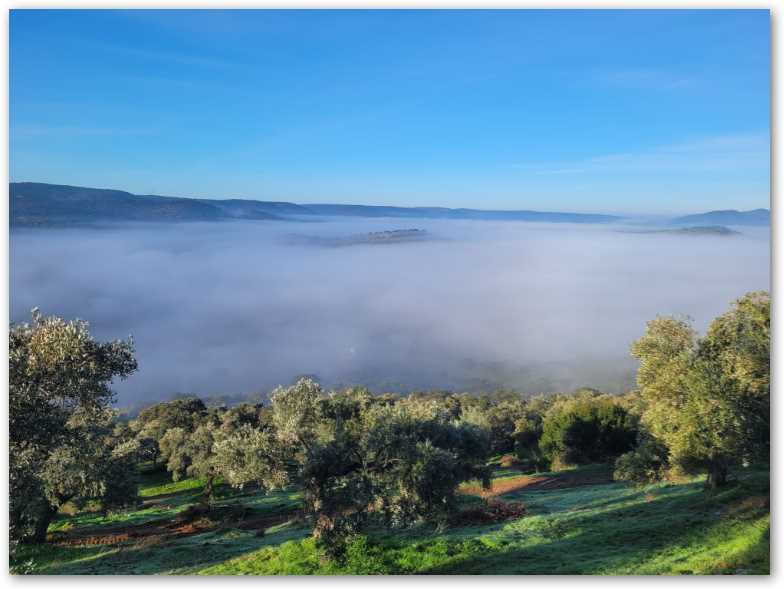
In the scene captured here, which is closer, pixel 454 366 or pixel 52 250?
pixel 52 250

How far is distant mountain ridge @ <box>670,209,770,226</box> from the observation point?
11.0 m

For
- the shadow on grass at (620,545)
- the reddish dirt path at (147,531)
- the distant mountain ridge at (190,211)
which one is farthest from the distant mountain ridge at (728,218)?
the reddish dirt path at (147,531)

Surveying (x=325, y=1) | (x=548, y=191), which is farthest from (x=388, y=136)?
(x=548, y=191)

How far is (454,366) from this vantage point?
1798 centimetres

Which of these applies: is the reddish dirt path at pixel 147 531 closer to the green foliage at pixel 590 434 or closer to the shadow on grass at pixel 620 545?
the shadow on grass at pixel 620 545

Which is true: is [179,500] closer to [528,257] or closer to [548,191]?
[528,257]

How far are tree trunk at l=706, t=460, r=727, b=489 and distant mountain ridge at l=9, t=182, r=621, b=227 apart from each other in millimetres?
7307

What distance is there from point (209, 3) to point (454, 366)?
1302 cm

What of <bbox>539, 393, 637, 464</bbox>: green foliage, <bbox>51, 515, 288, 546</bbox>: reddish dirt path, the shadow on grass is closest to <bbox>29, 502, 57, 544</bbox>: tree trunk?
<bbox>51, 515, 288, 546</bbox>: reddish dirt path

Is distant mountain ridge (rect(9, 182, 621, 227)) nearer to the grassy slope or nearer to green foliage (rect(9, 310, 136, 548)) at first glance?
green foliage (rect(9, 310, 136, 548))

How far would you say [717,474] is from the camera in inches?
545

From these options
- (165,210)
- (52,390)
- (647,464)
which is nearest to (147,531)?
(52,390)

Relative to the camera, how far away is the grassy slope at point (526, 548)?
34.2ft

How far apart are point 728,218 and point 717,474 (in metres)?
7.17
